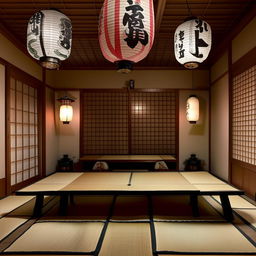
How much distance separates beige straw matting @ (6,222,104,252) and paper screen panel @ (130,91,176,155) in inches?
151

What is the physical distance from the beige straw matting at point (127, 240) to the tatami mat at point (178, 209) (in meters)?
0.39

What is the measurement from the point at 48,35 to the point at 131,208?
236cm

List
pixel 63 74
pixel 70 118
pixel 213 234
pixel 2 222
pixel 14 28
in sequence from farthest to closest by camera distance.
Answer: pixel 63 74 → pixel 70 118 → pixel 14 28 → pixel 2 222 → pixel 213 234

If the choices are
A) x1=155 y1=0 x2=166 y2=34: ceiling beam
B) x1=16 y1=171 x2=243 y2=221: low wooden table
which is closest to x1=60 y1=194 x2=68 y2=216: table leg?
x1=16 y1=171 x2=243 y2=221: low wooden table

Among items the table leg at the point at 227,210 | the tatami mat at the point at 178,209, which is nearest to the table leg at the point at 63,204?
the tatami mat at the point at 178,209

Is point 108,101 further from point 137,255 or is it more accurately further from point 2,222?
point 137,255

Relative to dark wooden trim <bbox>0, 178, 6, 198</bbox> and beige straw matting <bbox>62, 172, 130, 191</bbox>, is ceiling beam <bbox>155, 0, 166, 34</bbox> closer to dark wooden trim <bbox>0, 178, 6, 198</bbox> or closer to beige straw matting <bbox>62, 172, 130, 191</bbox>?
beige straw matting <bbox>62, 172, 130, 191</bbox>

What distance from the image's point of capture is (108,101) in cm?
635

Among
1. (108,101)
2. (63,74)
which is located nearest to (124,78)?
(108,101)

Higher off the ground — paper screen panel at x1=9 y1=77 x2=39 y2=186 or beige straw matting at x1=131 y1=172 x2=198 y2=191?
paper screen panel at x1=9 y1=77 x2=39 y2=186

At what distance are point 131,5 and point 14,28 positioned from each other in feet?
9.73

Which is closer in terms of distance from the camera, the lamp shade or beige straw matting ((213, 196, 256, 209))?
beige straw matting ((213, 196, 256, 209))

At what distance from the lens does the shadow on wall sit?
6.16m

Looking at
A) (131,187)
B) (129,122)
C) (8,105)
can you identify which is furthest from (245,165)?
(8,105)
